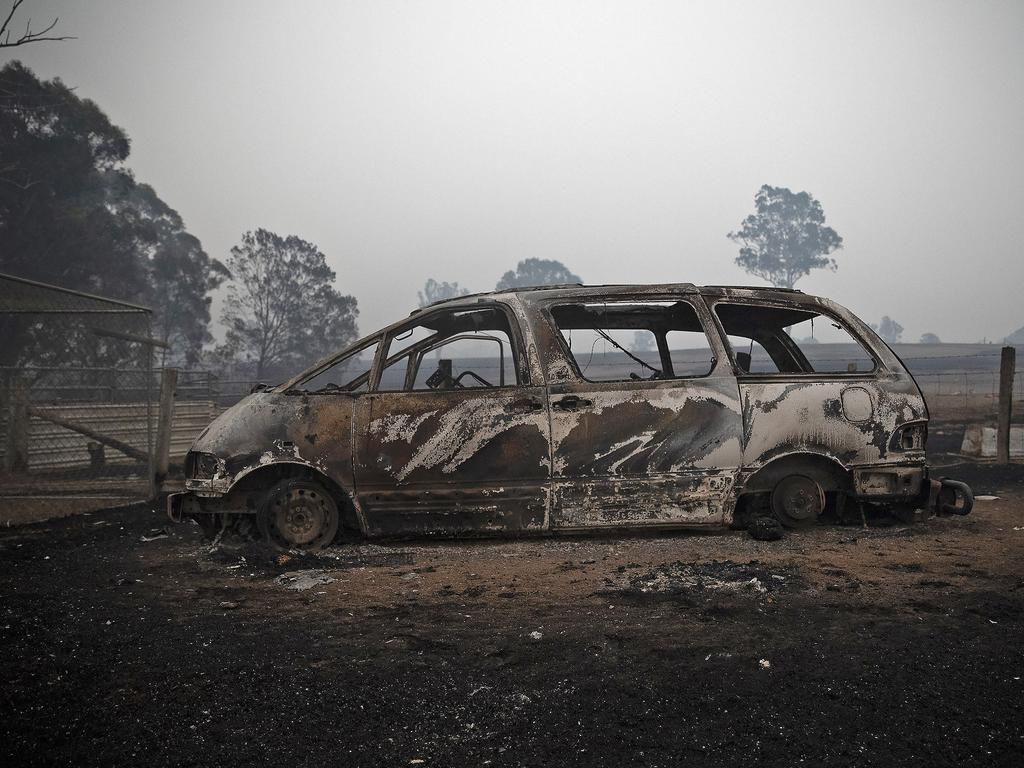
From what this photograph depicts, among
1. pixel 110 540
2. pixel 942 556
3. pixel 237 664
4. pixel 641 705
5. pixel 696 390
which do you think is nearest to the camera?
pixel 641 705

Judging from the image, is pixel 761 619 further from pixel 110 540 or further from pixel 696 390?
pixel 110 540

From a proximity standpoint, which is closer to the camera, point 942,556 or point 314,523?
point 942,556

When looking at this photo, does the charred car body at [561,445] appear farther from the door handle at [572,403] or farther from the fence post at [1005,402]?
the fence post at [1005,402]

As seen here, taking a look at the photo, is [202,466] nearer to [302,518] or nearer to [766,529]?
[302,518]

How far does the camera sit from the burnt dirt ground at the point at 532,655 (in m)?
1.98

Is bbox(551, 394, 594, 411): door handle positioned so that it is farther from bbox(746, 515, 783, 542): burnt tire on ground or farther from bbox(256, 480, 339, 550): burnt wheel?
bbox(256, 480, 339, 550): burnt wheel

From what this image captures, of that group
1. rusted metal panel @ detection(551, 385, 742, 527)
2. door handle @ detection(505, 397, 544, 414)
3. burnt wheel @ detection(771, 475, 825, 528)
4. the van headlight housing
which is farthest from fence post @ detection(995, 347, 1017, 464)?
the van headlight housing

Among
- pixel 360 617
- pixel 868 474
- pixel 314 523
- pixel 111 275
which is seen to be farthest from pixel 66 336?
pixel 868 474

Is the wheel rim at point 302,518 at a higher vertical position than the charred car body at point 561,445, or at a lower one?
lower

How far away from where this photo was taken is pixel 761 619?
2.96m

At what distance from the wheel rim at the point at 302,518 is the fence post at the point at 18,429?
541cm

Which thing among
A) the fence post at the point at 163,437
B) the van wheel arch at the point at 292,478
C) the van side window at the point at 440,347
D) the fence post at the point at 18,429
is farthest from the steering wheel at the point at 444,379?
the fence post at the point at 18,429

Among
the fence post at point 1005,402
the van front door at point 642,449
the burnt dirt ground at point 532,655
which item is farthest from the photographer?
the fence post at point 1005,402

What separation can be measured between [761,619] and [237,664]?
2363 millimetres
